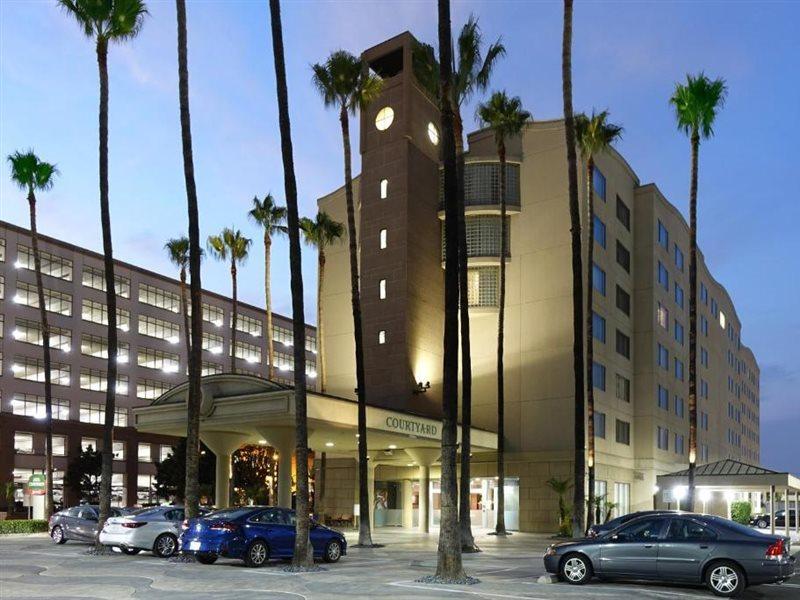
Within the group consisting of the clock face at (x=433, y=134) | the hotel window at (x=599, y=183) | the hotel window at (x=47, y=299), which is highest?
the clock face at (x=433, y=134)

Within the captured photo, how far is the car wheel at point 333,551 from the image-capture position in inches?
950

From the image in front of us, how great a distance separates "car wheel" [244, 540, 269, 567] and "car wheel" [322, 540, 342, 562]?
83.1 inches

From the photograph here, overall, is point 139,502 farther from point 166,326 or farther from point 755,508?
point 755,508

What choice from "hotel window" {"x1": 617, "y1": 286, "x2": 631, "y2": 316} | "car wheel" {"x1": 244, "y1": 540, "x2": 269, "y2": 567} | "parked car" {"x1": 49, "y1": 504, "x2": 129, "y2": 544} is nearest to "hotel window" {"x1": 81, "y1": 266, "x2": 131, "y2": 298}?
"hotel window" {"x1": 617, "y1": 286, "x2": 631, "y2": 316}

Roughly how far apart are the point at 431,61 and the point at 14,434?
59.0 m

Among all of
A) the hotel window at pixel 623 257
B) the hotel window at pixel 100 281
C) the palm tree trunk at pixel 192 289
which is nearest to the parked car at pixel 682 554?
the palm tree trunk at pixel 192 289

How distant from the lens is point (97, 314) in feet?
289

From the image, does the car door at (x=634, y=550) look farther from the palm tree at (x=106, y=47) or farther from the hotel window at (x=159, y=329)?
the hotel window at (x=159, y=329)

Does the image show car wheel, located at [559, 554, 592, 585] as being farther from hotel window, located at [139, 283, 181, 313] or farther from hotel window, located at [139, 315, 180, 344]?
hotel window, located at [139, 283, 181, 313]

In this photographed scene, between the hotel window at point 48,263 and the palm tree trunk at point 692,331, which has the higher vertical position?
the hotel window at point 48,263

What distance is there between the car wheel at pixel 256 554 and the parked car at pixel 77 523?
1065 cm

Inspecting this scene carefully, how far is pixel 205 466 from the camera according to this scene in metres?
70.6

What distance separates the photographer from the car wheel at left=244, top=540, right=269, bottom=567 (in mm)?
22047

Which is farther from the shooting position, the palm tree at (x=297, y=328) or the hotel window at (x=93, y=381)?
the hotel window at (x=93, y=381)
